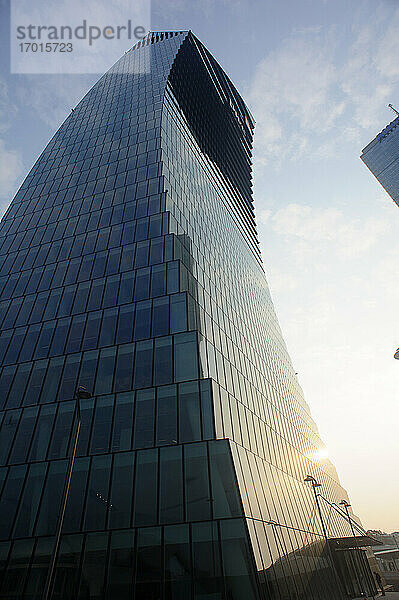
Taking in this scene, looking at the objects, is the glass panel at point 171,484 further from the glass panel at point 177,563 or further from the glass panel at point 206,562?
the glass panel at point 206,562

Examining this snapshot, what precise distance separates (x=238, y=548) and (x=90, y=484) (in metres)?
10.9

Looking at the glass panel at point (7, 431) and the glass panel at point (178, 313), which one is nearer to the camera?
the glass panel at point (7, 431)

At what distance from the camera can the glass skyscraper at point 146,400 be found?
74.3 feet

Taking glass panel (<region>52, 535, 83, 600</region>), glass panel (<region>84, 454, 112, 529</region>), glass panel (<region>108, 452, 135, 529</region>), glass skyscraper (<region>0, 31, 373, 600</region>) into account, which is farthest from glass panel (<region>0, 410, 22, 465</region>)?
glass panel (<region>108, 452, 135, 529</region>)

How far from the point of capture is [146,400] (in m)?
30.2

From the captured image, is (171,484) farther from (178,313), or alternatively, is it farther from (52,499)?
(178,313)

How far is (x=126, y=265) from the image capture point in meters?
43.5

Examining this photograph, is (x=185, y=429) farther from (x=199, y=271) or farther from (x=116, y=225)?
(x=116, y=225)

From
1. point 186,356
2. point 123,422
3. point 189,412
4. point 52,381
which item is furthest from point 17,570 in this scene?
point 186,356

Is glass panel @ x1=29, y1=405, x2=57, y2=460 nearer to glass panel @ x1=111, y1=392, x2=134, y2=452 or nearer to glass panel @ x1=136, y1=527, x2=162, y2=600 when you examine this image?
glass panel @ x1=111, y1=392, x2=134, y2=452

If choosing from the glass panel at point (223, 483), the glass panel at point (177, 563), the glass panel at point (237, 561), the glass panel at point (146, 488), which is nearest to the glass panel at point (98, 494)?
the glass panel at point (146, 488)

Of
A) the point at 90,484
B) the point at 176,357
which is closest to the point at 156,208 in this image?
the point at 176,357

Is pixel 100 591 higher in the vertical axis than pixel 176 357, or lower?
lower

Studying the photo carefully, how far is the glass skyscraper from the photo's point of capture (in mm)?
22656
